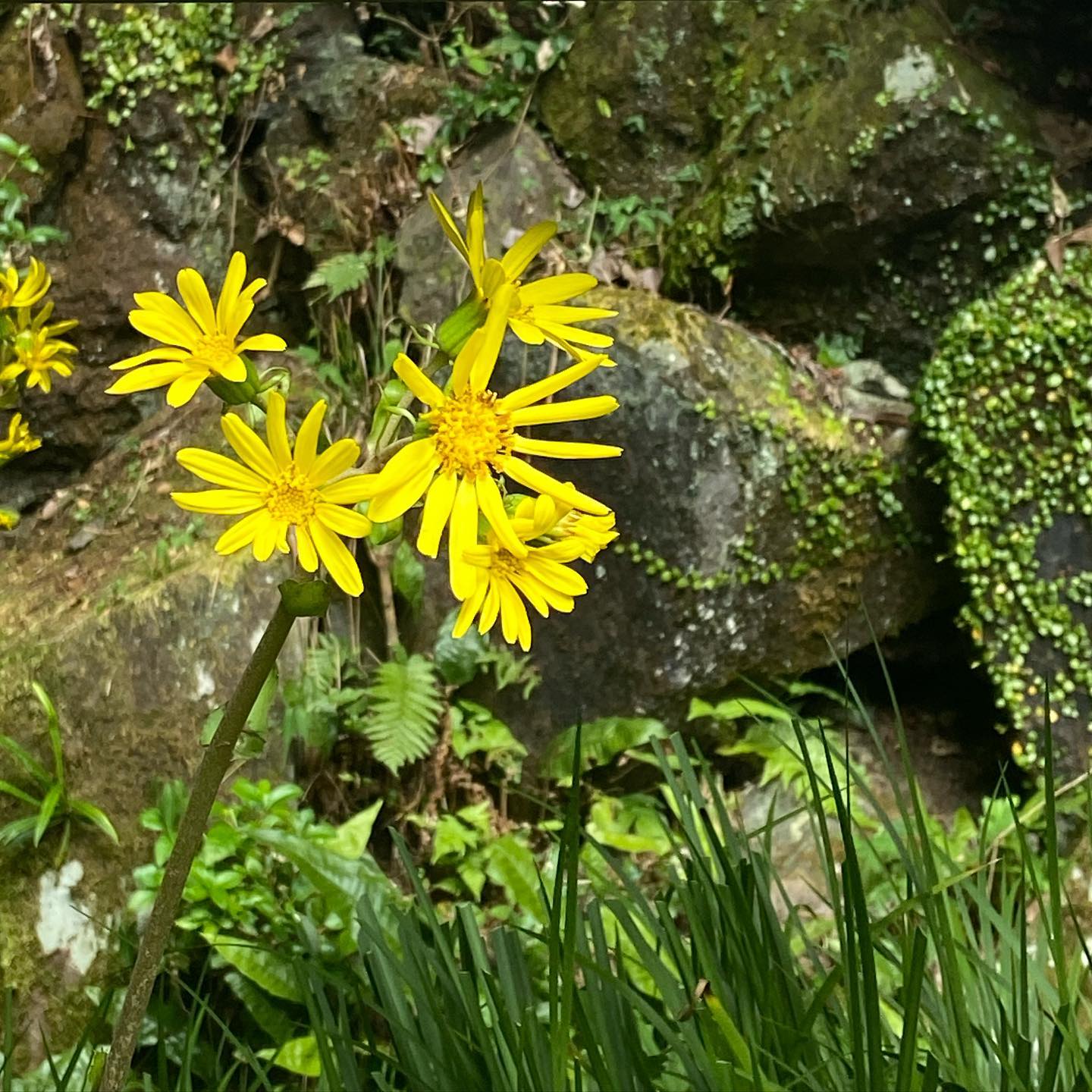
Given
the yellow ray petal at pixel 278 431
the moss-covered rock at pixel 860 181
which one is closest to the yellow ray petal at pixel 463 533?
the yellow ray petal at pixel 278 431

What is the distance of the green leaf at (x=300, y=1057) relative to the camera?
114cm

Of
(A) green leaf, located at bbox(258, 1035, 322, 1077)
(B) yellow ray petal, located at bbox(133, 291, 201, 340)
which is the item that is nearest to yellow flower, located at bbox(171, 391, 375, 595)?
(B) yellow ray petal, located at bbox(133, 291, 201, 340)

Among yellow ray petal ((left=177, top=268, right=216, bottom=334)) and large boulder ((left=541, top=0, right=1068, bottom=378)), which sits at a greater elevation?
large boulder ((left=541, top=0, right=1068, bottom=378))

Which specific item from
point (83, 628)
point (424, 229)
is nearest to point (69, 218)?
point (424, 229)

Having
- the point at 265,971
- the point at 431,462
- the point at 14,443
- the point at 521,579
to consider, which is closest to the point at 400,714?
the point at 265,971

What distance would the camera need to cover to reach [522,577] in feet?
2.16

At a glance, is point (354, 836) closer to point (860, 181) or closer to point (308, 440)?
point (308, 440)

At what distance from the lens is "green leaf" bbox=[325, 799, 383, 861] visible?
1417 millimetres

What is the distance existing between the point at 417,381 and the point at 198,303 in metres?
0.20

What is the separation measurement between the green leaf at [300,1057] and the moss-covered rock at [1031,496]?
135 centimetres

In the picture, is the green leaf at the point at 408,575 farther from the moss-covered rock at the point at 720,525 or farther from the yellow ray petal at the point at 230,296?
the yellow ray petal at the point at 230,296

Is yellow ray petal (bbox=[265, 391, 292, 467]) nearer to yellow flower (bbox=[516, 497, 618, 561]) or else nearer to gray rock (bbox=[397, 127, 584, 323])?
yellow flower (bbox=[516, 497, 618, 561])

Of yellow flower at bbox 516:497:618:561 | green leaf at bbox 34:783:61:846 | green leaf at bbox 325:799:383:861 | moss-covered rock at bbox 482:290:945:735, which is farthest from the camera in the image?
moss-covered rock at bbox 482:290:945:735

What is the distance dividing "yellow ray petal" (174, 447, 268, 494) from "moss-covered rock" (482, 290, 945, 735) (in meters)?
1.21
